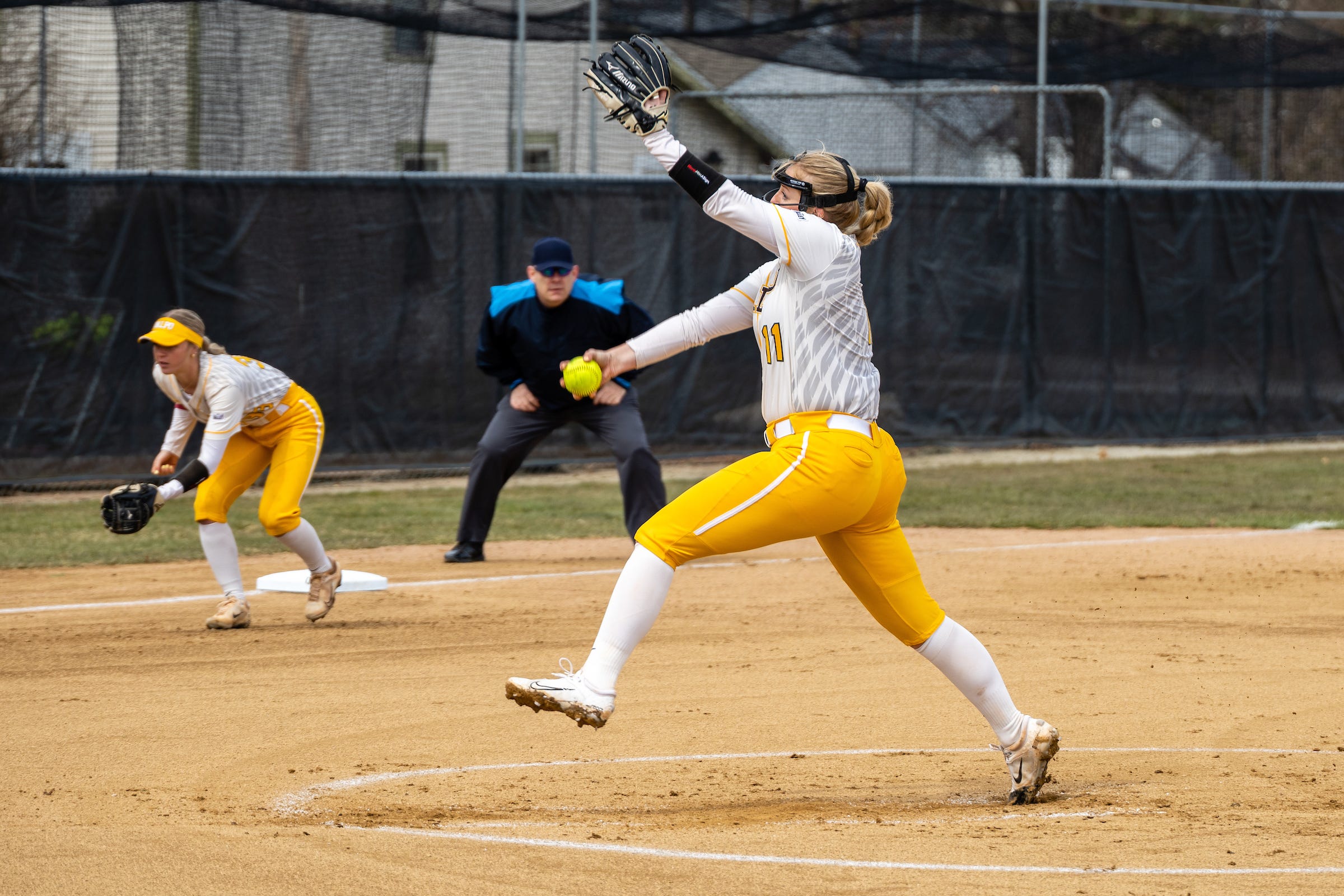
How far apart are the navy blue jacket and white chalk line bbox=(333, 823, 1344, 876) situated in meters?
5.80

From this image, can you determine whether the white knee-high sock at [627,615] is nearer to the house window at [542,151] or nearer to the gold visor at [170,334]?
the gold visor at [170,334]

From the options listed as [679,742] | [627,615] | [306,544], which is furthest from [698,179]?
[306,544]

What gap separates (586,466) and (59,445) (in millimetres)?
4724

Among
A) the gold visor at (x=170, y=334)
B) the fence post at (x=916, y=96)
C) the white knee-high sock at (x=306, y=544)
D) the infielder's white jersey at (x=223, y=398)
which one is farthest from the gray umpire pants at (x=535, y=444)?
the fence post at (x=916, y=96)

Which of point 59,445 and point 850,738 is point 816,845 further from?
point 59,445

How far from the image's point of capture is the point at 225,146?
42.4 feet

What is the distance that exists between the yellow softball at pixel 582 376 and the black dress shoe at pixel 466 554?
5444mm

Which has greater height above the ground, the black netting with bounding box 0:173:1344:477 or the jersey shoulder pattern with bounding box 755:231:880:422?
the jersey shoulder pattern with bounding box 755:231:880:422

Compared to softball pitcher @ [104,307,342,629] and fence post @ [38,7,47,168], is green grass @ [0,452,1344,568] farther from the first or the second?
fence post @ [38,7,47,168]

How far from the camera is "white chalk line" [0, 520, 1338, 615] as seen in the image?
27.4 feet

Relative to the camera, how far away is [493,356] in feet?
33.1

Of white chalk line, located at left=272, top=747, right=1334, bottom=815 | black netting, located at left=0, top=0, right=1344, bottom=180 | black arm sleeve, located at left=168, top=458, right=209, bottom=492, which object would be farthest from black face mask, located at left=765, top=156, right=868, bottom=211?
black netting, located at left=0, top=0, right=1344, bottom=180

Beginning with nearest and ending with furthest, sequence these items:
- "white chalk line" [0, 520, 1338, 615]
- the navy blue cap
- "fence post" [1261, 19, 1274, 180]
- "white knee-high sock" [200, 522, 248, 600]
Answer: "white knee-high sock" [200, 522, 248, 600]
"white chalk line" [0, 520, 1338, 615]
the navy blue cap
"fence post" [1261, 19, 1274, 180]

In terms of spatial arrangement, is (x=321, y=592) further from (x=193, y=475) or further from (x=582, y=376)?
(x=582, y=376)
